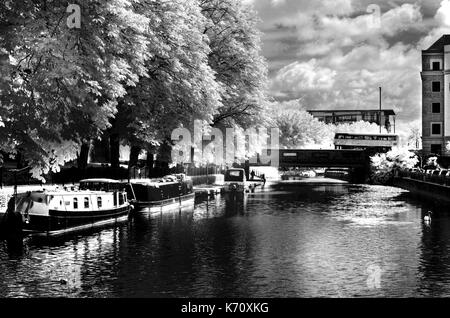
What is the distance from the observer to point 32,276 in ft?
77.4

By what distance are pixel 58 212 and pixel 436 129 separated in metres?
85.1

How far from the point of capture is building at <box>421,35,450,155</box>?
107 metres

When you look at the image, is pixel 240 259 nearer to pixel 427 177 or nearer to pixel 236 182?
pixel 427 177

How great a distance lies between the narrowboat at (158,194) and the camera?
157ft

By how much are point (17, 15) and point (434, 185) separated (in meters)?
53.1

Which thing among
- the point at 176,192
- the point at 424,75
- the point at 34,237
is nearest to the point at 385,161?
the point at 424,75

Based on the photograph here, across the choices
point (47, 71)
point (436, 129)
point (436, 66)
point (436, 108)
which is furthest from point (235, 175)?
point (47, 71)

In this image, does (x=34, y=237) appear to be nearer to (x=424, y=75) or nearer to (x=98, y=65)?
(x=98, y=65)

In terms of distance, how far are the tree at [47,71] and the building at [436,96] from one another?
8633 centimetres

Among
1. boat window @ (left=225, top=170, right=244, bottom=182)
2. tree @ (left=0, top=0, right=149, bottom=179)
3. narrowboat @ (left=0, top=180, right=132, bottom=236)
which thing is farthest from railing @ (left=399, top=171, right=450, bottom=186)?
tree @ (left=0, top=0, right=149, bottom=179)

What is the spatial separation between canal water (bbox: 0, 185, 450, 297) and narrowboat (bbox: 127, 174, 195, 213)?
3.26 meters

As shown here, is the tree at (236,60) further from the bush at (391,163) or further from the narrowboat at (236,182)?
the bush at (391,163)

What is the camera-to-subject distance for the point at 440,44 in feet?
356

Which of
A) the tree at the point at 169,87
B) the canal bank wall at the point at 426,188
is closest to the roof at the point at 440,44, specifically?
the canal bank wall at the point at 426,188
